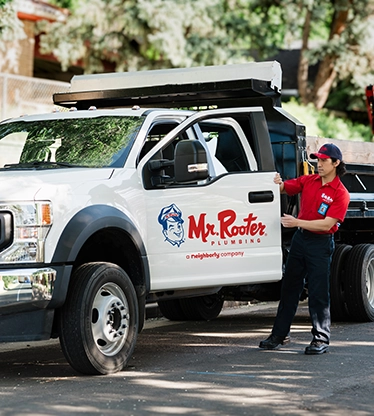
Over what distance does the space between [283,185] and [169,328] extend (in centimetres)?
270

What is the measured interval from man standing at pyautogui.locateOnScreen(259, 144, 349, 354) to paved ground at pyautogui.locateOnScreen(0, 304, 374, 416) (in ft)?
1.19

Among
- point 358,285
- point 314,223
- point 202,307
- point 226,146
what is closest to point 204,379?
point 314,223

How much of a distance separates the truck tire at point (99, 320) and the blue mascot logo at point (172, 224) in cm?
63

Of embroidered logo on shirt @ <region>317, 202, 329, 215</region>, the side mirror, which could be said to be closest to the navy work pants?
embroidered logo on shirt @ <region>317, 202, 329, 215</region>

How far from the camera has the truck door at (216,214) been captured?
327 inches

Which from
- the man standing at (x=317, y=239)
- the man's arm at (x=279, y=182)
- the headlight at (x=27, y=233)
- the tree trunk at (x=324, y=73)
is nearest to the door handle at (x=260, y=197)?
the man's arm at (x=279, y=182)

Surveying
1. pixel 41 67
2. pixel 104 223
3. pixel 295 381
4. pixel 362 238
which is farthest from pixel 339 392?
pixel 41 67

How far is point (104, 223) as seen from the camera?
7645 millimetres

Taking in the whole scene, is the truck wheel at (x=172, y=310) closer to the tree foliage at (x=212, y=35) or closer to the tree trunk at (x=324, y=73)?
the tree foliage at (x=212, y=35)

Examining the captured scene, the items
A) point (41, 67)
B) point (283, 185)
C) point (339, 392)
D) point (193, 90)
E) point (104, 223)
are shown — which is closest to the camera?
point (339, 392)

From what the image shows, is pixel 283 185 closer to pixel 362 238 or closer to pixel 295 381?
pixel 295 381

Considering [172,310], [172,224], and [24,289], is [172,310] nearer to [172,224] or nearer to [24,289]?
[172,224]

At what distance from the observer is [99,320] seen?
7.64 meters

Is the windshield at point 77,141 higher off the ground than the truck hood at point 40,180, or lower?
higher
